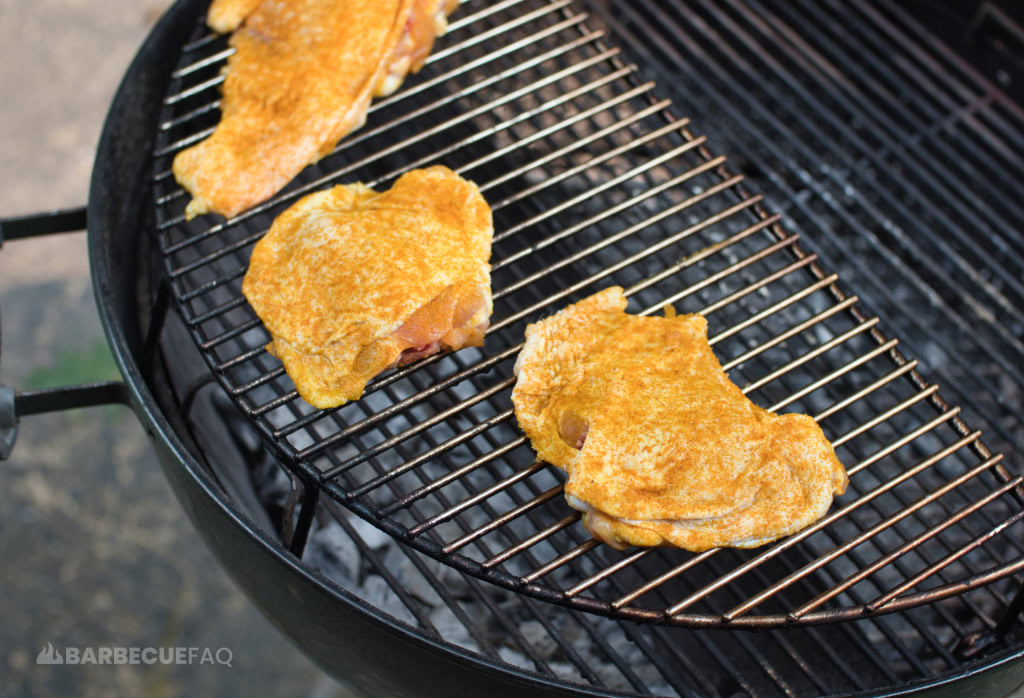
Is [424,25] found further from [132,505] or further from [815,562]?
[132,505]

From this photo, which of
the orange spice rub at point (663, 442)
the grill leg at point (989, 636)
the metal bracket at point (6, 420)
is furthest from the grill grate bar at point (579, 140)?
the grill leg at point (989, 636)

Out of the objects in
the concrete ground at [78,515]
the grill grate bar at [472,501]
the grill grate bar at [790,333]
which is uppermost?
the grill grate bar at [790,333]

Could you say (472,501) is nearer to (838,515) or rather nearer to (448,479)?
(448,479)

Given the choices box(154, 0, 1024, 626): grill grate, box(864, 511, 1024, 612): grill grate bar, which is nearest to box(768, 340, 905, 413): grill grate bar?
box(154, 0, 1024, 626): grill grate

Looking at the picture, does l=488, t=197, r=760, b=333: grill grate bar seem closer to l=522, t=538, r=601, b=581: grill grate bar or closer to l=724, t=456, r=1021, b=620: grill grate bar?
l=522, t=538, r=601, b=581: grill grate bar

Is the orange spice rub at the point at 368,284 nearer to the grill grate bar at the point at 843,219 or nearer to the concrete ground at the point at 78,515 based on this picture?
the grill grate bar at the point at 843,219

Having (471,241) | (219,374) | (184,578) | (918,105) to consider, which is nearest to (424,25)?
(471,241)
